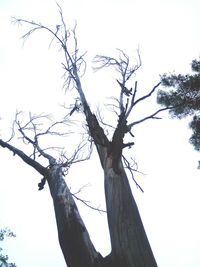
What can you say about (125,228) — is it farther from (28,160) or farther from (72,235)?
(28,160)

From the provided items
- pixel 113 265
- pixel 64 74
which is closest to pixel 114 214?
pixel 113 265

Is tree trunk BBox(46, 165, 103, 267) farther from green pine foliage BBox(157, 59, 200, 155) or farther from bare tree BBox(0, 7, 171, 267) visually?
green pine foliage BBox(157, 59, 200, 155)

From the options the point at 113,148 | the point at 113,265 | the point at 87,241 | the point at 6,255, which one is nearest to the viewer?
the point at 113,265

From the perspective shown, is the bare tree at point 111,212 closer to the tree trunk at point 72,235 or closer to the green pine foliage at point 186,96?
the tree trunk at point 72,235

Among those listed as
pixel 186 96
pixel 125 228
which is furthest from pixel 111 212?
pixel 186 96

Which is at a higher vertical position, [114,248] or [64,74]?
[64,74]

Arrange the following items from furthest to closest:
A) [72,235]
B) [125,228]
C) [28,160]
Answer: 1. [28,160]
2. [72,235]
3. [125,228]

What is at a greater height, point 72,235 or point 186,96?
point 186,96

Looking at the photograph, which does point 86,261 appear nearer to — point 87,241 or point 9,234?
point 87,241

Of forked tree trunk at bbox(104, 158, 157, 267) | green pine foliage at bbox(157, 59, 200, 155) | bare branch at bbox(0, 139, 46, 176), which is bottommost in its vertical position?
forked tree trunk at bbox(104, 158, 157, 267)

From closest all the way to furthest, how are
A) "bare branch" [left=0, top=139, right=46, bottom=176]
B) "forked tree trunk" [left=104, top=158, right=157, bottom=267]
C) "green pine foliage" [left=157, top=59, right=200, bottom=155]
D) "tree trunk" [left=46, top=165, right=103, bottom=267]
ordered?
1. "forked tree trunk" [left=104, top=158, right=157, bottom=267]
2. "tree trunk" [left=46, top=165, right=103, bottom=267]
3. "bare branch" [left=0, top=139, right=46, bottom=176]
4. "green pine foliage" [left=157, top=59, right=200, bottom=155]

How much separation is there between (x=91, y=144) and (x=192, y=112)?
3236mm

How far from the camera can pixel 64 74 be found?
6.52m

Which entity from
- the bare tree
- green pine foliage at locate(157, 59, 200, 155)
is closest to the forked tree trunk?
the bare tree
